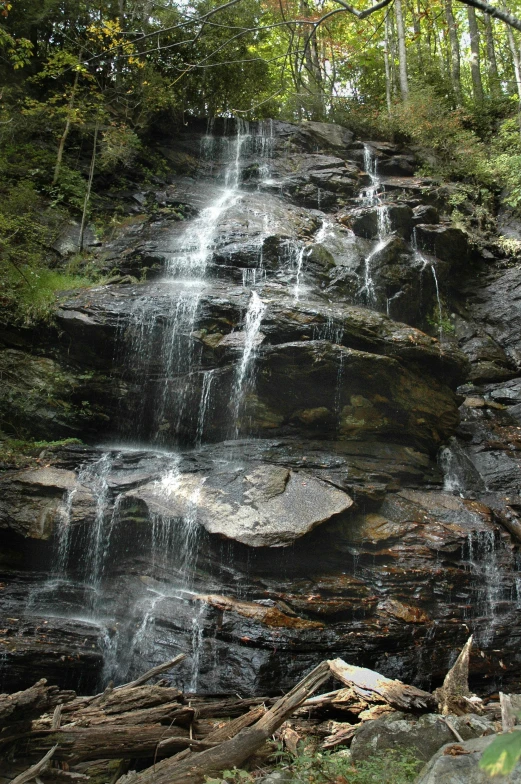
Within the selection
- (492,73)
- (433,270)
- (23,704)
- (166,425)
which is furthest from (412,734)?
(492,73)

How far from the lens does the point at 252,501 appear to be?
772 cm

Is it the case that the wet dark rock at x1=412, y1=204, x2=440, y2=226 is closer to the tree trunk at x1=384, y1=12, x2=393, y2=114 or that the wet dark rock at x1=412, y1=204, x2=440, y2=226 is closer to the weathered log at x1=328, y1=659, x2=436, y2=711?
the tree trunk at x1=384, y1=12, x2=393, y2=114

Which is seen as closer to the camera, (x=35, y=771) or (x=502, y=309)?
(x=35, y=771)

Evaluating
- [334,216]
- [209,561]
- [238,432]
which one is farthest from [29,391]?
[334,216]

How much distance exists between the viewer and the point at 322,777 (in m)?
3.92

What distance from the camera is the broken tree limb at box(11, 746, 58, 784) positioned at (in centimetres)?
362

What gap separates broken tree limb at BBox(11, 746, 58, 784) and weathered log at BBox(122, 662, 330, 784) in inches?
22.8

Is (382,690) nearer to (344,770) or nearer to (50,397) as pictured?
(344,770)

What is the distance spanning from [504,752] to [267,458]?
772 centimetres

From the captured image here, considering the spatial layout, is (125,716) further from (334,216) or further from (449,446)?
(334,216)

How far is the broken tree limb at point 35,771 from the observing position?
3.62 m

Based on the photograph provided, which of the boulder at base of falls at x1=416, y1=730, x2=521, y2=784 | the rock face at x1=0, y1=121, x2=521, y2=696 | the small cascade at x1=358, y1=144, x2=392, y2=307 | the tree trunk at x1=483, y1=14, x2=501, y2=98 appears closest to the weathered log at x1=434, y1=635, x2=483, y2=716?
the rock face at x1=0, y1=121, x2=521, y2=696

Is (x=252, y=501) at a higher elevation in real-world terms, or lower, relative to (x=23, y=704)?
higher

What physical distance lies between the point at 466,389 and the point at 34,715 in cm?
1024
